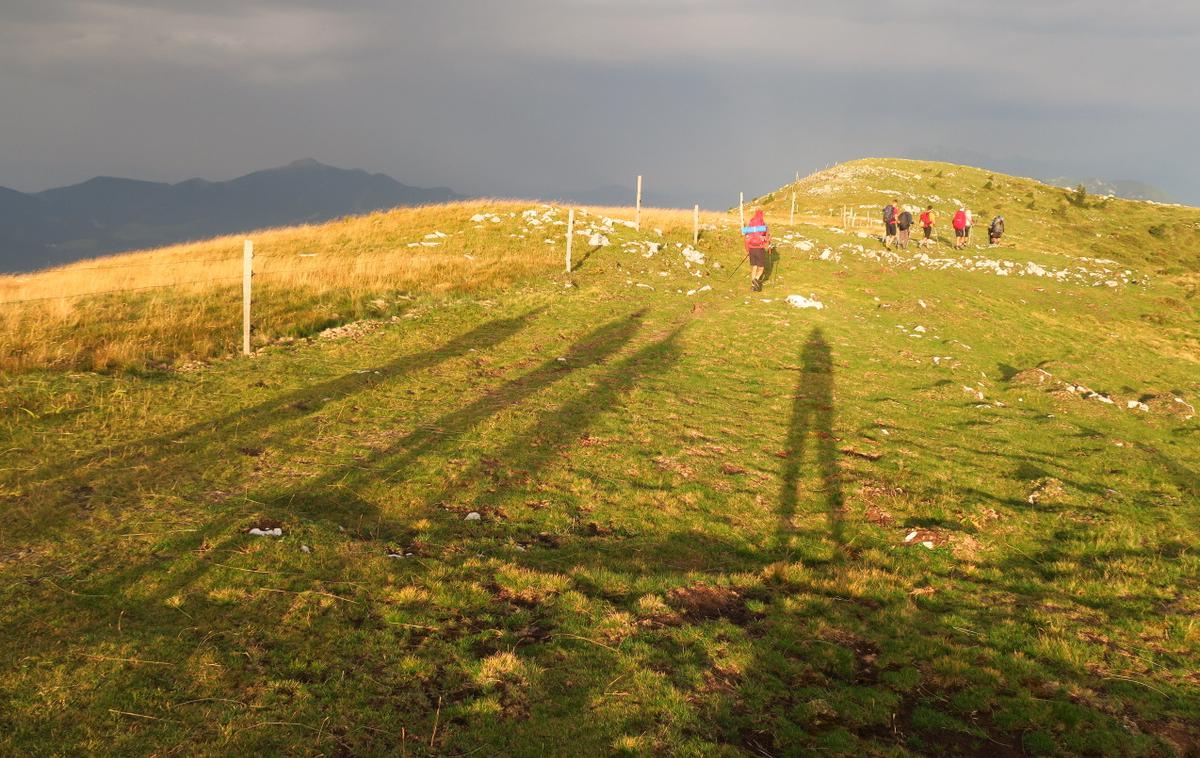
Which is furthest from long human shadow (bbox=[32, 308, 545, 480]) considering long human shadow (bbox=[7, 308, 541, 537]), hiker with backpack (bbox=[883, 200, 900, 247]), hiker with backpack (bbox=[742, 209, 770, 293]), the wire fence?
hiker with backpack (bbox=[883, 200, 900, 247])

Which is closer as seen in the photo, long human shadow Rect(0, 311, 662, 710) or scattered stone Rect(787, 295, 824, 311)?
long human shadow Rect(0, 311, 662, 710)

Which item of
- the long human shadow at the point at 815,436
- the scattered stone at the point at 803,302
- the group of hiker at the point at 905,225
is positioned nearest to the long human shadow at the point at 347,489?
the long human shadow at the point at 815,436

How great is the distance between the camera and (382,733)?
557cm

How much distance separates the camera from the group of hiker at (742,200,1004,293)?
27641mm

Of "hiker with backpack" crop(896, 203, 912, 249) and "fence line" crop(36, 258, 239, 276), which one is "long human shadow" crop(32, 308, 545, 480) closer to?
"fence line" crop(36, 258, 239, 276)

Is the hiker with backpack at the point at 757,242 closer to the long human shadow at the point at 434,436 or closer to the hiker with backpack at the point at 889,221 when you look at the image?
the long human shadow at the point at 434,436

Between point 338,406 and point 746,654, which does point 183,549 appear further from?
point 746,654

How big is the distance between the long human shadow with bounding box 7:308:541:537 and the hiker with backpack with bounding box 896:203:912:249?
107 feet

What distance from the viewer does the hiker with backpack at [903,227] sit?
38.2m

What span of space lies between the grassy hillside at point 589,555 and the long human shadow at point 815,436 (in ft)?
0.34

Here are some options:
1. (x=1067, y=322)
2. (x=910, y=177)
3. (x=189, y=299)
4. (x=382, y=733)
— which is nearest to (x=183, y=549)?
(x=382, y=733)

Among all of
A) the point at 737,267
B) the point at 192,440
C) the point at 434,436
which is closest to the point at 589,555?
the point at 434,436

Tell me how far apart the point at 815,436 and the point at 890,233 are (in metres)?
34.5

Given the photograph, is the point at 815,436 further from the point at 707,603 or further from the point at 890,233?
the point at 890,233
